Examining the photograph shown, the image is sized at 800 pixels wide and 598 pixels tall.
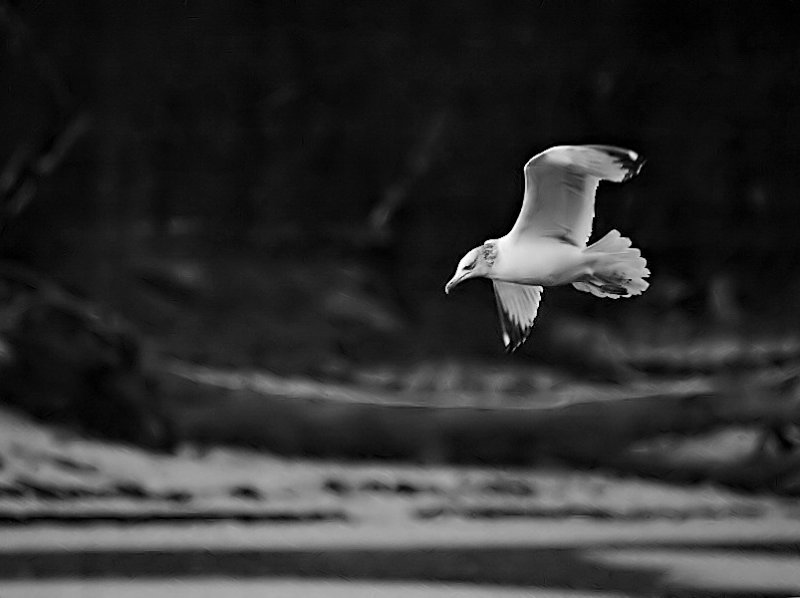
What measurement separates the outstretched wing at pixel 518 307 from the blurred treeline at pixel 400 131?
17.4 inches

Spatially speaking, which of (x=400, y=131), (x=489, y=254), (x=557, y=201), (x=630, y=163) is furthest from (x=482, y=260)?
(x=400, y=131)

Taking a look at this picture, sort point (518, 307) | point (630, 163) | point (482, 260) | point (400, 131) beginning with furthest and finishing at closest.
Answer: point (400, 131) → point (518, 307) → point (482, 260) → point (630, 163)

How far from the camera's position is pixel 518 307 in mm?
1603

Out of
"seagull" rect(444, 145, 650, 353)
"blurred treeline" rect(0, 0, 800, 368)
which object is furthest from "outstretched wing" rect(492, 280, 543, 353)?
"blurred treeline" rect(0, 0, 800, 368)

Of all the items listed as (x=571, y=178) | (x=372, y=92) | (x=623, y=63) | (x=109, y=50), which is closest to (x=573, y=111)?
(x=623, y=63)

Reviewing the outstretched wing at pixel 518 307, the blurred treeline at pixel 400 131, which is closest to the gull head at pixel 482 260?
the outstretched wing at pixel 518 307

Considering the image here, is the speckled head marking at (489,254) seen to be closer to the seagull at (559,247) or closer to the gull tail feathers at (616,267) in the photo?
the seagull at (559,247)

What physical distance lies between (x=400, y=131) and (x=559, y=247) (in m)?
0.65

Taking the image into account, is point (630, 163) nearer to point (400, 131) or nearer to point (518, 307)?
point (518, 307)

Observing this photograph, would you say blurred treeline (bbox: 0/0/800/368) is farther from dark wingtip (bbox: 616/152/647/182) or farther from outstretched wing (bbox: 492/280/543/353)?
dark wingtip (bbox: 616/152/647/182)

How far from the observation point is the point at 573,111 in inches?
80.6

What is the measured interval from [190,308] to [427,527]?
613mm

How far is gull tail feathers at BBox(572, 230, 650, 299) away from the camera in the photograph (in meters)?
1.44

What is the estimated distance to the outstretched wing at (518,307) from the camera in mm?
1603
